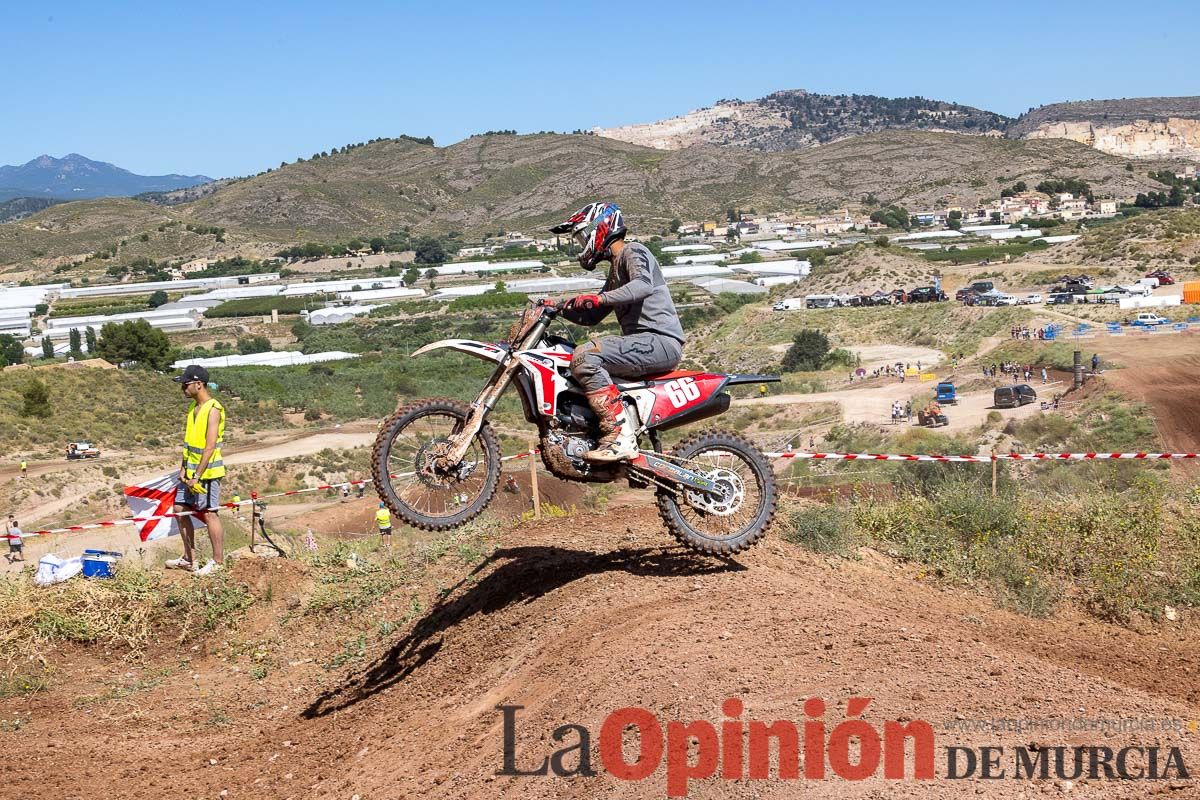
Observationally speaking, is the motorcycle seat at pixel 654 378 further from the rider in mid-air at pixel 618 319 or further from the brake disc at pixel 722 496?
the brake disc at pixel 722 496

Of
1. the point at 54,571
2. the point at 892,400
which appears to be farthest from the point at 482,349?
the point at 892,400

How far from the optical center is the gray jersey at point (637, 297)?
8289mm

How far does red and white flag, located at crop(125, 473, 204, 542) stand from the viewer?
450 inches

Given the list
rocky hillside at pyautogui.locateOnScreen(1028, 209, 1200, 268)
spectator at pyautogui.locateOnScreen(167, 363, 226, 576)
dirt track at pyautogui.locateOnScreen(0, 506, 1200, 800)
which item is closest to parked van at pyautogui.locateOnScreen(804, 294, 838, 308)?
rocky hillside at pyautogui.locateOnScreen(1028, 209, 1200, 268)

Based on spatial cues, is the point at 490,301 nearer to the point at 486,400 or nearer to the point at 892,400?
the point at 892,400

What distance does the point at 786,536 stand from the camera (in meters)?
10.5

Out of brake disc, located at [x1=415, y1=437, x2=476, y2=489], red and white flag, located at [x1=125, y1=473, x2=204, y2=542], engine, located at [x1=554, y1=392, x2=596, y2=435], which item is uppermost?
engine, located at [x1=554, y1=392, x2=596, y2=435]

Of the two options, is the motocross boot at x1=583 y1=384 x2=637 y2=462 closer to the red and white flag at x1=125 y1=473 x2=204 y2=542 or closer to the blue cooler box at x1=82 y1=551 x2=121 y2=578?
the red and white flag at x1=125 y1=473 x2=204 y2=542

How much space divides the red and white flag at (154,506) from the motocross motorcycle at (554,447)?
418 centimetres

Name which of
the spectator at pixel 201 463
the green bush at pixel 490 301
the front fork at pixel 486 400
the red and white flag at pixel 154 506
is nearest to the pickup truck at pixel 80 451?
the red and white flag at pixel 154 506

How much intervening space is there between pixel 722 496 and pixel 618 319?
168 cm

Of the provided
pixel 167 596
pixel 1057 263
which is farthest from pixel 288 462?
pixel 1057 263

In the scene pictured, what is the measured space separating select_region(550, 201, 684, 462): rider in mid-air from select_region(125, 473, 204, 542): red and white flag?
5429mm

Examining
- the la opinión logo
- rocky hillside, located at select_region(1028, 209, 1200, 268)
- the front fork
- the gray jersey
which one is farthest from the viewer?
rocky hillside, located at select_region(1028, 209, 1200, 268)
